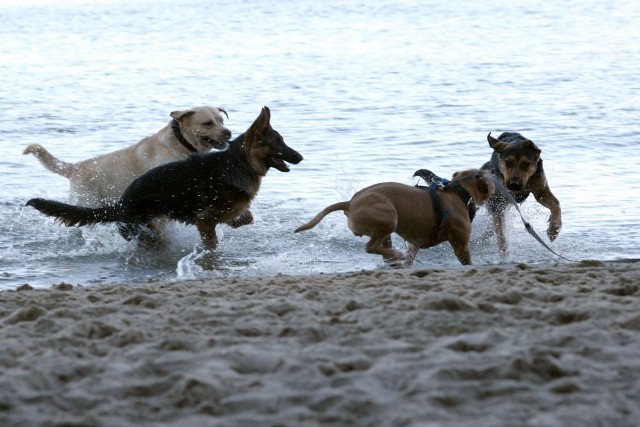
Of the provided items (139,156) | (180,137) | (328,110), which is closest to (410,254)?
(180,137)

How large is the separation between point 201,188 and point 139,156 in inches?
50.9

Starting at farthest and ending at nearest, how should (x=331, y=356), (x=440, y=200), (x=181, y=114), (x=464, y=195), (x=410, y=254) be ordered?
(x=181, y=114) → (x=410, y=254) → (x=464, y=195) → (x=440, y=200) → (x=331, y=356)

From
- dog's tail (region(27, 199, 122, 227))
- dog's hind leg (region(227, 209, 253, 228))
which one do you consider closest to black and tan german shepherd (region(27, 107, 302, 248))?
dog's tail (region(27, 199, 122, 227))

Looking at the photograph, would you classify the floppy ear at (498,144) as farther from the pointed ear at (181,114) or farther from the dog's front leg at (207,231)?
the pointed ear at (181,114)

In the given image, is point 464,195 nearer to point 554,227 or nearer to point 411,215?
point 411,215

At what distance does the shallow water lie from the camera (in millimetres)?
8091

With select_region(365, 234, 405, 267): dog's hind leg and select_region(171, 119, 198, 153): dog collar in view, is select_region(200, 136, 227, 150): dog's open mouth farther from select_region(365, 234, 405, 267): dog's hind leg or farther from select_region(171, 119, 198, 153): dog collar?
select_region(365, 234, 405, 267): dog's hind leg

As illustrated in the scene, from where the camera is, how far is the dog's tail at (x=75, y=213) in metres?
7.59

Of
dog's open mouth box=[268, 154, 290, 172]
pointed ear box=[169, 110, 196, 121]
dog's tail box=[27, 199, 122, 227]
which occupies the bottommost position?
dog's tail box=[27, 199, 122, 227]

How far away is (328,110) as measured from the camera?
620 inches

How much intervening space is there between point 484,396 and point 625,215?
5.91 meters

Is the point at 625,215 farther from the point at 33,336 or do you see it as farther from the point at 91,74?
the point at 91,74

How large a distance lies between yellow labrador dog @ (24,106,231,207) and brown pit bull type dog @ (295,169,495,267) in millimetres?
2098

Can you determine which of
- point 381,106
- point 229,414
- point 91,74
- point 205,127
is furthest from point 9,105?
→ point 229,414
